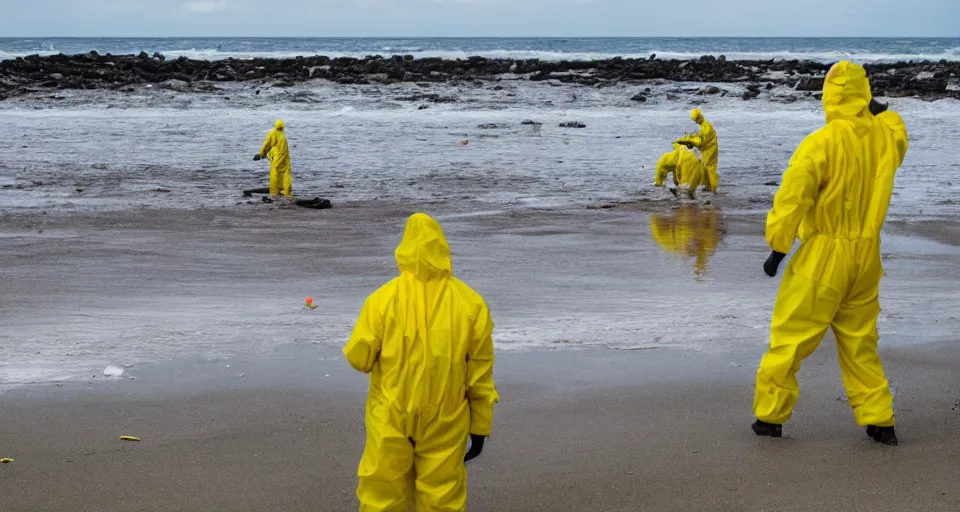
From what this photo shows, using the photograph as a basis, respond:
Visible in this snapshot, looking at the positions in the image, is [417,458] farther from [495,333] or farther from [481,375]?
[495,333]

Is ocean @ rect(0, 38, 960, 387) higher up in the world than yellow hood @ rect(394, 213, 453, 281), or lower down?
lower down

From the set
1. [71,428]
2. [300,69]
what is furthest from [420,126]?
[300,69]

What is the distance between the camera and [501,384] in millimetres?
6266

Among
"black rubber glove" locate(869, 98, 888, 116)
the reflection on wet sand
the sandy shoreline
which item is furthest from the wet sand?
"black rubber glove" locate(869, 98, 888, 116)

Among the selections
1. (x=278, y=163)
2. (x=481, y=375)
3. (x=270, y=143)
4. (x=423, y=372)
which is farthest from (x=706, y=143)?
(x=423, y=372)

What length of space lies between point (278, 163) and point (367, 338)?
12.3 metres

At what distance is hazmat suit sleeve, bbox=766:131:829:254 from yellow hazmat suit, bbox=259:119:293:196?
1138 centimetres

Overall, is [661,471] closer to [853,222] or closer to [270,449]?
[853,222]

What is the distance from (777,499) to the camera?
4.62m

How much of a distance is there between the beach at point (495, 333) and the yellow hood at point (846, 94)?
1586 millimetres

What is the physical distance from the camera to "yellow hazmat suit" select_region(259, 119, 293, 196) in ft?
51.1

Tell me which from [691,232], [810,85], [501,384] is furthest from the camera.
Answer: [810,85]

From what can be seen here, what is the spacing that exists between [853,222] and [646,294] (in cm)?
402

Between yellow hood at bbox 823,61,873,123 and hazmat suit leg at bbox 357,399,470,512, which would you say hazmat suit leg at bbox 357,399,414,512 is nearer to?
hazmat suit leg at bbox 357,399,470,512
